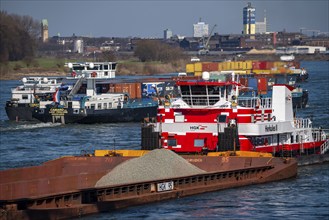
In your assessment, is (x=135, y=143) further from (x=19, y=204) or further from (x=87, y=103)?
(x=19, y=204)

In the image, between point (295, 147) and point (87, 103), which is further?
point (87, 103)

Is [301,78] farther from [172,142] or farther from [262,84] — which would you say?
[172,142]

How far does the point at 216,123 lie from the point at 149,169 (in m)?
6.58

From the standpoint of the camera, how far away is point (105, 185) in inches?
1321

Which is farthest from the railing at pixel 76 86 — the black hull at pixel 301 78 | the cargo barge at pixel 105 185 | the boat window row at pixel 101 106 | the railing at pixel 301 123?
the black hull at pixel 301 78

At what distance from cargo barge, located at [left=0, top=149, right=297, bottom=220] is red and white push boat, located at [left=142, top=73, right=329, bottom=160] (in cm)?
182

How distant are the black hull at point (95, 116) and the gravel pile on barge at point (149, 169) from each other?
129 ft

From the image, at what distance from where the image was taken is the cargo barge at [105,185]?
30.4m

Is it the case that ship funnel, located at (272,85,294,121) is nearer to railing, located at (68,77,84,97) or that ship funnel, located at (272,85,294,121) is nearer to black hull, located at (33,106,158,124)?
black hull, located at (33,106,158,124)

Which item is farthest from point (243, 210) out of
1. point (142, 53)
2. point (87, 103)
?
point (142, 53)

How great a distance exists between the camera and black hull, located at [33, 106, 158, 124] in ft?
246

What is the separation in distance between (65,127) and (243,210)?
40006 mm

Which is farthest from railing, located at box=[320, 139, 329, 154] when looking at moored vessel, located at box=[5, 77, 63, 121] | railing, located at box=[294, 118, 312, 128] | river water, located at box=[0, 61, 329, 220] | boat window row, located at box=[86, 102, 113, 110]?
moored vessel, located at box=[5, 77, 63, 121]

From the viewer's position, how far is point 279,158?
1548 inches
